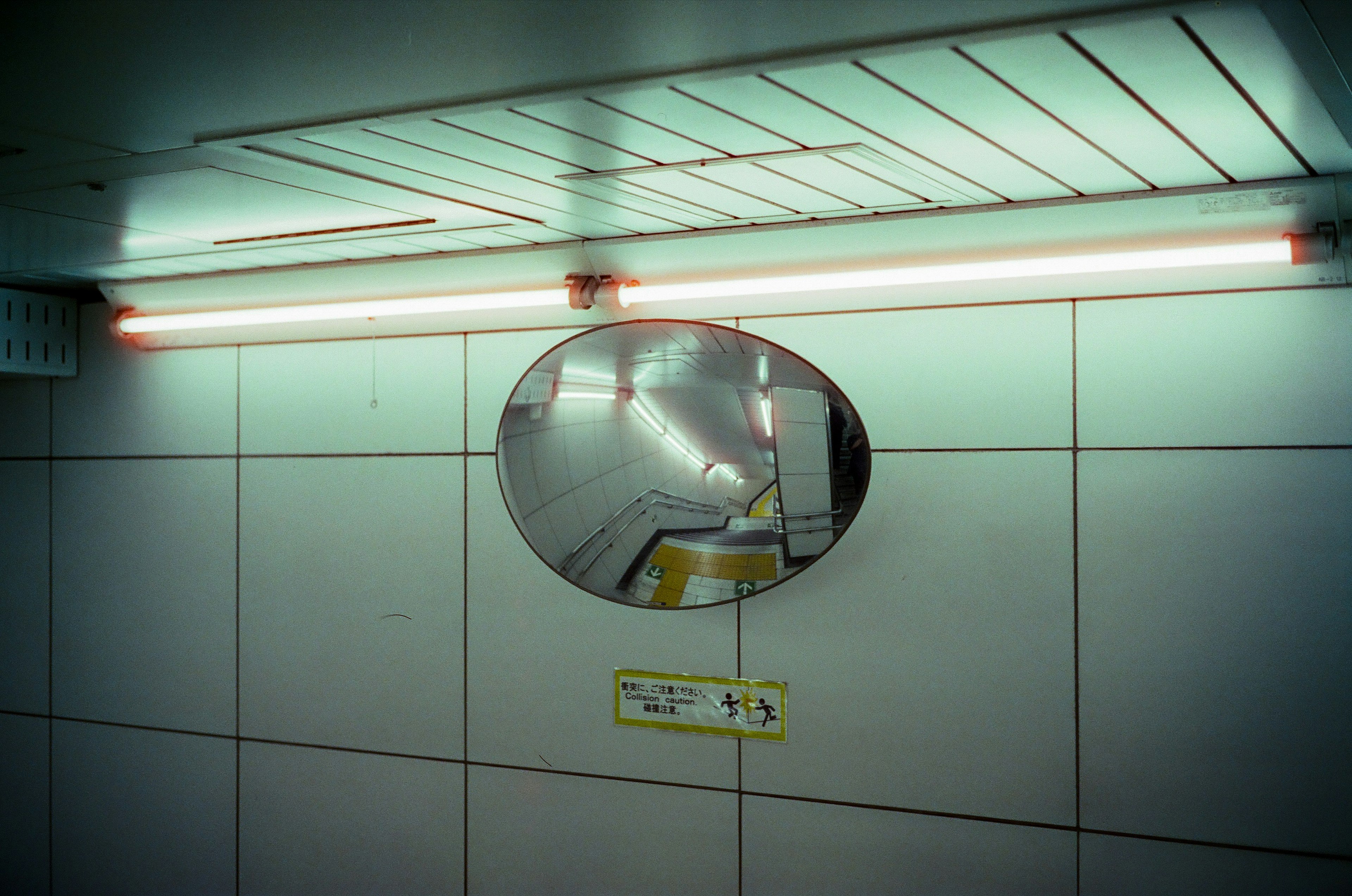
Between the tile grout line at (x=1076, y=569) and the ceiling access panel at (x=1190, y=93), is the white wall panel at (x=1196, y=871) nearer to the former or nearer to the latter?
the tile grout line at (x=1076, y=569)

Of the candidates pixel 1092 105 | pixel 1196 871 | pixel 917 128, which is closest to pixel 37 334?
pixel 917 128

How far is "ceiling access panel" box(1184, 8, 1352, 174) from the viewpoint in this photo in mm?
889

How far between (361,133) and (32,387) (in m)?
1.98

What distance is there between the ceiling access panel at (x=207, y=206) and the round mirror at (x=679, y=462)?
44 centimetres

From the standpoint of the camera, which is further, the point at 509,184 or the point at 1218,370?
the point at 1218,370

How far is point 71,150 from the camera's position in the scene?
1.26 metres

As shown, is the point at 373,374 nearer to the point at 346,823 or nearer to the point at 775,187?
the point at 346,823

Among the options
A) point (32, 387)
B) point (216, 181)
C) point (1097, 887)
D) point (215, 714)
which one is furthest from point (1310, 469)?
point (32, 387)

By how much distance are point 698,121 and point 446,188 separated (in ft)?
1.64

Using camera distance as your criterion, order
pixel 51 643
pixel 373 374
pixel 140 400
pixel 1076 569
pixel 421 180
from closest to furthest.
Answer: pixel 421 180
pixel 1076 569
pixel 373 374
pixel 140 400
pixel 51 643

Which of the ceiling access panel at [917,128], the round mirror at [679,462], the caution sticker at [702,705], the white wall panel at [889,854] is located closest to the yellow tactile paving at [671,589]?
the round mirror at [679,462]

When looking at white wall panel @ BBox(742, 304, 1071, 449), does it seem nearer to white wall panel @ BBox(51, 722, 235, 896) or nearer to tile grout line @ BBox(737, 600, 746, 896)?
tile grout line @ BBox(737, 600, 746, 896)

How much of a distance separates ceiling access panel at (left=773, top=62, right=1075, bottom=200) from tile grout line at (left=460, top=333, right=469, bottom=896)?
1.20 meters

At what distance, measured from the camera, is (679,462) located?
176 cm
